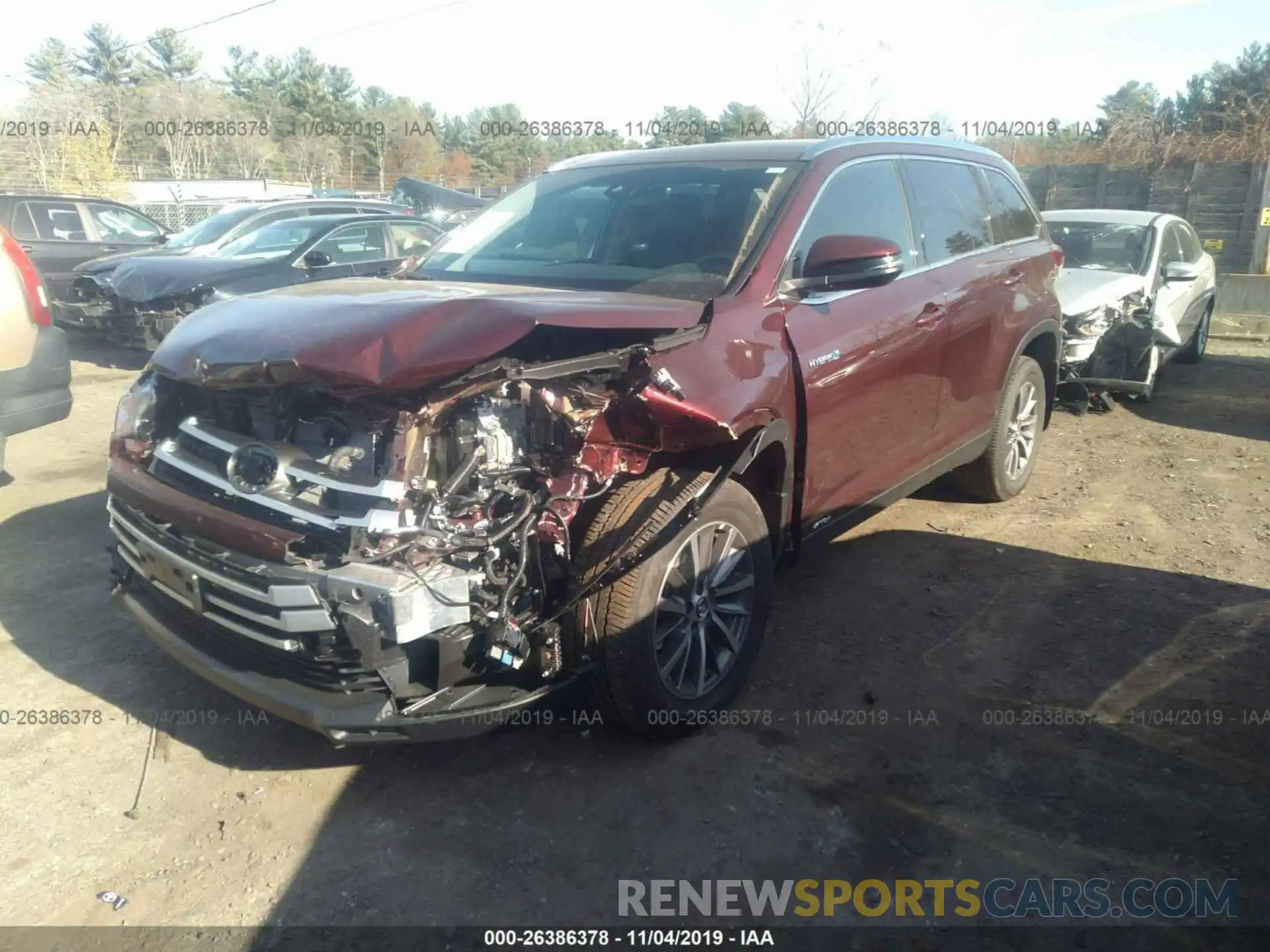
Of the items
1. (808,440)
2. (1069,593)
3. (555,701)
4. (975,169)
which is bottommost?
(1069,593)

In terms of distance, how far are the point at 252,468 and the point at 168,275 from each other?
7287 mm

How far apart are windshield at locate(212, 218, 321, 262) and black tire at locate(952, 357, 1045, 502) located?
7019 millimetres

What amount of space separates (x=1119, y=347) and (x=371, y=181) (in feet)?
135

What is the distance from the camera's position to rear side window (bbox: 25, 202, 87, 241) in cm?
1121

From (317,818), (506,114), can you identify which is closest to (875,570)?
(317,818)

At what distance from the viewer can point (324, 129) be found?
4422cm

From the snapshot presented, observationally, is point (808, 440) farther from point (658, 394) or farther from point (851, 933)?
point (851, 933)

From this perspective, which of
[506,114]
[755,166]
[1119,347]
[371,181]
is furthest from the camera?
[506,114]

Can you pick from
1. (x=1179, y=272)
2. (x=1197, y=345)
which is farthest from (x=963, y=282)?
(x=1197, y=345)

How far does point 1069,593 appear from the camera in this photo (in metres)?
4.52

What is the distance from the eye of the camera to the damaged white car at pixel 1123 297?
7.63 meters

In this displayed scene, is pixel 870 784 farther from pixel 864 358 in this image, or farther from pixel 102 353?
pixel 102 353

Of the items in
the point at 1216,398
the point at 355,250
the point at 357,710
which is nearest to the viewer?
the point at 357,710

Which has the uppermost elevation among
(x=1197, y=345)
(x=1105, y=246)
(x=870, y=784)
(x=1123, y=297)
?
(x=1105, y=246)
